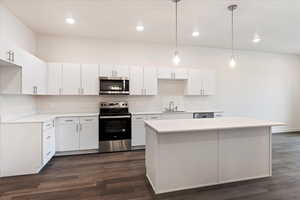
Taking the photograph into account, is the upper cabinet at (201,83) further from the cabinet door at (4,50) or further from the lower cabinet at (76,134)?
the cabinet door at (4,50)

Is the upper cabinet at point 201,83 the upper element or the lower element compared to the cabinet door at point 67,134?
upper

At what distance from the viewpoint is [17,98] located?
10.8ft

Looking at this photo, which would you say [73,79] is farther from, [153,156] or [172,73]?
[153,156]

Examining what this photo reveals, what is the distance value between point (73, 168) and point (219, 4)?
13.2 ft

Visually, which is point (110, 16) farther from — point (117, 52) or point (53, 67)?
point (53, 67)

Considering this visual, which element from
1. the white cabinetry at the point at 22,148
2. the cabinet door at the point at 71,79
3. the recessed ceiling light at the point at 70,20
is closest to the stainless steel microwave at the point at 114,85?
the cabinet door at the point at 71,79

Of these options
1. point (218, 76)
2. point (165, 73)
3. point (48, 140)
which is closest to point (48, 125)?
point (48, 140)

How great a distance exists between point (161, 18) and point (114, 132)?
2.82m

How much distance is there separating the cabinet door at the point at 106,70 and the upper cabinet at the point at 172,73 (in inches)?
52.7

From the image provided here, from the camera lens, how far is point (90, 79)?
414cm

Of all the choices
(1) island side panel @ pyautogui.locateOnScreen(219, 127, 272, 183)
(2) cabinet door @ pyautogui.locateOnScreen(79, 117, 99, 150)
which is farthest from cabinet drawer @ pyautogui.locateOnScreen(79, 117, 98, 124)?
(1) island side panel @ pyautogui.locateOnScreen(219, 127, 272, 183)

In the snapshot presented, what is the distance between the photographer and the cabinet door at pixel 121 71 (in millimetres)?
4285

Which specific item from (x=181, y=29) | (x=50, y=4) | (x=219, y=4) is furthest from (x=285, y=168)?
(x=50, y=4)

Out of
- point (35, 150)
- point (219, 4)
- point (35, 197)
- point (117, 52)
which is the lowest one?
point (35, 197)
